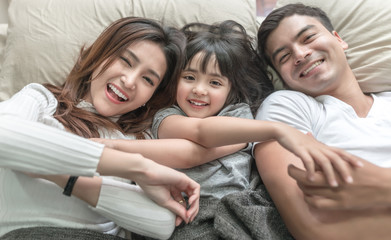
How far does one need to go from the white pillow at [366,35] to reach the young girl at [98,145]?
2.48ft

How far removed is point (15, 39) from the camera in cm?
131

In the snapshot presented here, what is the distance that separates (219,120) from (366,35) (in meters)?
0.87

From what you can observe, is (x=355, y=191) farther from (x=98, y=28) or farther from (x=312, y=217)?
(x=98, y=28)

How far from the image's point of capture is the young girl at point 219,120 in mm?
889

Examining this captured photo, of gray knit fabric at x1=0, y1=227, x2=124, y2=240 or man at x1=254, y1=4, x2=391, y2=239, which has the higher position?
man at x1=254, y1=4, x2=391, y2=239

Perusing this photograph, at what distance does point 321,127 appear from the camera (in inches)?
44.3

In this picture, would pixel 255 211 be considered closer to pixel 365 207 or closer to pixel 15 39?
pixel 365 207

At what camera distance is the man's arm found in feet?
2.64

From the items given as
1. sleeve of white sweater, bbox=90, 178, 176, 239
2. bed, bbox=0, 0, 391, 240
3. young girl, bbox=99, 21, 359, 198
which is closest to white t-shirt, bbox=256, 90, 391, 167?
young girl, bbox=99, 21, 359, 198

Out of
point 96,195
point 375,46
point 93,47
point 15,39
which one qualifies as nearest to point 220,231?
point 96,195

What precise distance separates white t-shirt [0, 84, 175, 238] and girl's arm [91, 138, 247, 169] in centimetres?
14

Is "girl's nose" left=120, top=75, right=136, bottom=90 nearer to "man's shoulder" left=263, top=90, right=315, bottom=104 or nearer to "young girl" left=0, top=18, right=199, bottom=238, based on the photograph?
"young girl" left=0, top=18, right=199, bottom=238

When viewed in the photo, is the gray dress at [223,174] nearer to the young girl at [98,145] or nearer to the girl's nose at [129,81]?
the young girl at [98,145]

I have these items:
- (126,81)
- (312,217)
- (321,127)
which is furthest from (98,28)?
(312,217)
